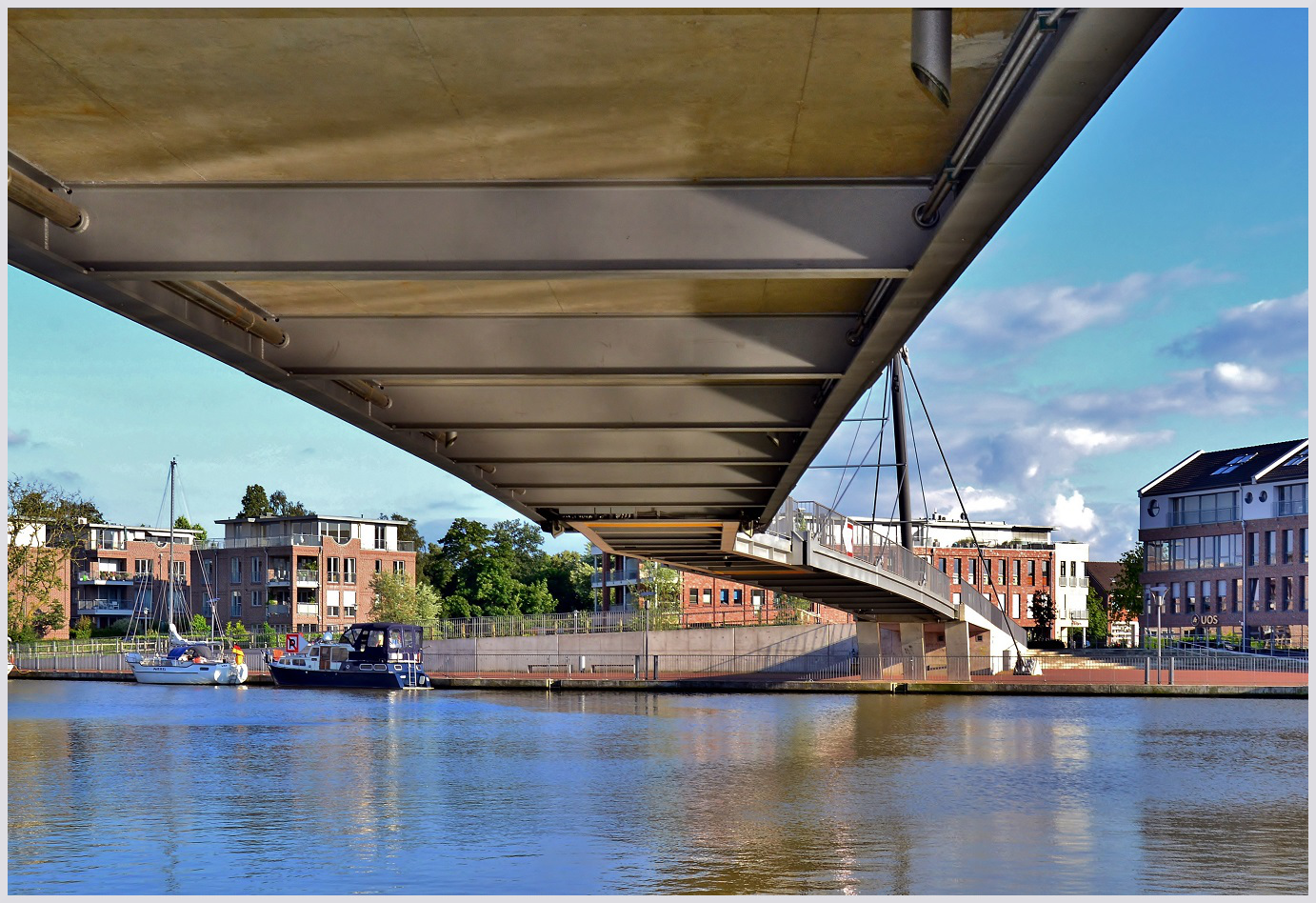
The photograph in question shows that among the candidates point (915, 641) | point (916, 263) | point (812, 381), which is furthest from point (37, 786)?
point (915, 641)

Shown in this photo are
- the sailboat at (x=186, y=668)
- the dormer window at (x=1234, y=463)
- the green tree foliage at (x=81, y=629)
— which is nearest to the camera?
the sailboat at (x=186, y=668)

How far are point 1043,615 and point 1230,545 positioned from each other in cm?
2112

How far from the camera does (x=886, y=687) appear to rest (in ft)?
170

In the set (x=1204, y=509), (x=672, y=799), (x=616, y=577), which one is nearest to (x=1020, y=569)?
(x=1204, y=509)

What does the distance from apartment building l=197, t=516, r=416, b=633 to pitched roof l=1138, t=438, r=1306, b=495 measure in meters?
52.5

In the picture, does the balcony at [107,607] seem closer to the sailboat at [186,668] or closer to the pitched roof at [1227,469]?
the sailboat at [186,668]

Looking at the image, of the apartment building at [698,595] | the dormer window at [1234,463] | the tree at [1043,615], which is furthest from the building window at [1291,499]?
the apartment building at [698,595]

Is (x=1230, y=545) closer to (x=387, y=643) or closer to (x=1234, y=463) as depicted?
(x=1234, y=463)

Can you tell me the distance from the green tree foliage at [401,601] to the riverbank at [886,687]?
28.4m

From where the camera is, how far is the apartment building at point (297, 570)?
98.2 meters

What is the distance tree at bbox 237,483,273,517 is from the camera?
13650 cm

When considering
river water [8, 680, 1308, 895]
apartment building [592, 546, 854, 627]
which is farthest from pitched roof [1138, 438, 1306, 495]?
river water [8, 680, 1308, 895]

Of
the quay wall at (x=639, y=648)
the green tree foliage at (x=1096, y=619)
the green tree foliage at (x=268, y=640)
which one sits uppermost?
the quay wall at (x=639, y=648)

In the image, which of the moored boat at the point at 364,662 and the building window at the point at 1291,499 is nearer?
the moored boat at the point at 364,662
